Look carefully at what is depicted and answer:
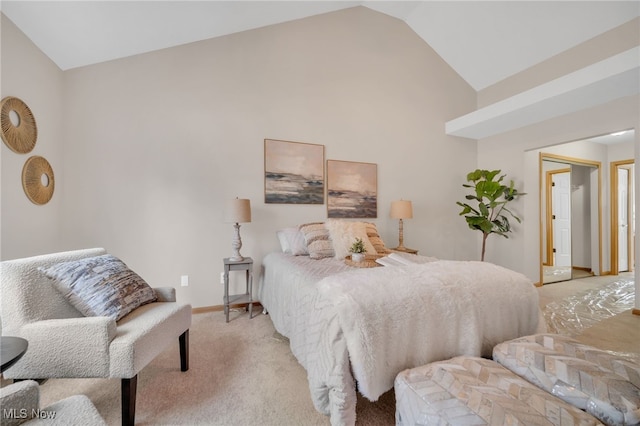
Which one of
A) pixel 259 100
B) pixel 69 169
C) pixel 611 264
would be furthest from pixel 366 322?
pixel 611 264

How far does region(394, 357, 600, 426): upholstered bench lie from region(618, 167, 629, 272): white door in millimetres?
5796

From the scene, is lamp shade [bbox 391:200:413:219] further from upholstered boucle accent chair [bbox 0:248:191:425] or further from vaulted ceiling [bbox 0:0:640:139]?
upholstered boucle accent chair [bbox 0:248:191:425]

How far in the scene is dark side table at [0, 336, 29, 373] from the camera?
93 cm

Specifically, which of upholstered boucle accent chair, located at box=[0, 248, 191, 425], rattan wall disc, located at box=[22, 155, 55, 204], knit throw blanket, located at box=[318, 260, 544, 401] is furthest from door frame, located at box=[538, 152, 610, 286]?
rattan wall disc, located at box=[22, 155, 55, 204]

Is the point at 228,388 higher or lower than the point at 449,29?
lower

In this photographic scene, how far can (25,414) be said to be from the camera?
817 mm

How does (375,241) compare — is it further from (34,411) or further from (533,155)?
(533,155)

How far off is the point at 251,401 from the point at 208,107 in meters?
2.84

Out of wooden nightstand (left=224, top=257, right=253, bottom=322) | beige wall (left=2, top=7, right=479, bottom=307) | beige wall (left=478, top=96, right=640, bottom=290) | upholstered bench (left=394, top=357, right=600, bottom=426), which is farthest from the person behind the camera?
beige wall (left=478, top=96, right=640, bottom=290)

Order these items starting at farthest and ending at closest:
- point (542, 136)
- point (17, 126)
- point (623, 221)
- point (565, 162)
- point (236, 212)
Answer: point (623, 221) → point (565, 162) → point (542, 136) → point (236, 212) → point (17, 126)

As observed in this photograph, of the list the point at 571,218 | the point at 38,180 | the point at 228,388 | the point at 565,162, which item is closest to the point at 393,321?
the point at 228,388

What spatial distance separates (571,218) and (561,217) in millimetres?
176

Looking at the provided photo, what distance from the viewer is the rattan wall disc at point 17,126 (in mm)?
1857

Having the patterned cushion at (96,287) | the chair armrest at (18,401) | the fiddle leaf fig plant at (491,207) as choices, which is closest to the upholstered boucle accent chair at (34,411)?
the chair armrest at (18,401)
